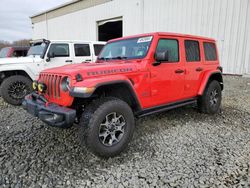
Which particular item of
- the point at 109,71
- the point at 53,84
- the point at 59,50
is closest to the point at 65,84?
the point at 53,84

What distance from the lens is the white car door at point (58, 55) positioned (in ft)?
19.9

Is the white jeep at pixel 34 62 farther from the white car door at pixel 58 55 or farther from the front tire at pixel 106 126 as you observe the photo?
the front tire at pixel 106 126

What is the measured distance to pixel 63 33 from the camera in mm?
19578

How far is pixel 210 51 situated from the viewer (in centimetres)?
468

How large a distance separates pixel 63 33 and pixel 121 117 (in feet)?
61.9

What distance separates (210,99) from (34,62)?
16.0 ft

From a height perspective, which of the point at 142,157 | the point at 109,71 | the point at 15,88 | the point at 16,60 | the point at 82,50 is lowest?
the point at 142,157

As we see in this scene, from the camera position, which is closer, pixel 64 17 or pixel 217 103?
pixel 217 103

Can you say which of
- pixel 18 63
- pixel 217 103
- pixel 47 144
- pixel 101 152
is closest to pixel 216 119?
pixel 217 103

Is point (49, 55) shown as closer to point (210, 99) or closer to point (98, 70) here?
point (98, 70)

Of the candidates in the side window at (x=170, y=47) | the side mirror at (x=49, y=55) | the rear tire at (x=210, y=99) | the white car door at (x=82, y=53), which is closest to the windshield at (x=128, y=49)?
the side window at (x=170, y=47)

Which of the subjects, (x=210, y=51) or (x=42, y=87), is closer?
(x=42, y=87)

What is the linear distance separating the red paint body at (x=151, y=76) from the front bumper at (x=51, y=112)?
0.44 ft

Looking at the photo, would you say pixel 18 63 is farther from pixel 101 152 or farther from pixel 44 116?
pixel 101 152
